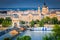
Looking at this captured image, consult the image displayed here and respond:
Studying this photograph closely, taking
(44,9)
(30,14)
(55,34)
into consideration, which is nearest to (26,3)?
(30,14)

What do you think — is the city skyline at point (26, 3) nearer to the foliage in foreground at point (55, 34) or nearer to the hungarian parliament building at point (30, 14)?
the hungarian parliament building at point (30, 14)

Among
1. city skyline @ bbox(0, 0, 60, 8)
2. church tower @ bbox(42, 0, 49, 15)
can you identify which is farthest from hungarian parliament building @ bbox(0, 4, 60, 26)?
city skyline @ bbox(0, 0, 60, 8)

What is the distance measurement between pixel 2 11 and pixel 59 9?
1.20m

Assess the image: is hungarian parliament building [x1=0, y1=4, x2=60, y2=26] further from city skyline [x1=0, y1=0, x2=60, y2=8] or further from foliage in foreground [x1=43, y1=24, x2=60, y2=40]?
foliage in foreground [x1=43, y1=24, x2=60, y2=40]

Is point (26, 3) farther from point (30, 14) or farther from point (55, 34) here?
point (55, 34)

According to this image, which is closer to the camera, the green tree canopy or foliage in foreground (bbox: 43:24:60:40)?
foliage in foreground (bbox: 43:24:60:40)

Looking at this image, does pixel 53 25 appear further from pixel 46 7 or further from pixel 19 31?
pixel 19 31

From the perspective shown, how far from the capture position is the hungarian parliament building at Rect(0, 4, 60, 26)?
11.6 feet

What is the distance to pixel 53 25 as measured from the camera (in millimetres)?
3488

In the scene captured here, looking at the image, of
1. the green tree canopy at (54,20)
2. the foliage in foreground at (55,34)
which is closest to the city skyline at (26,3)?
the green tree canopy at (54,20)

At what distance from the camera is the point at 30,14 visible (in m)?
3.59

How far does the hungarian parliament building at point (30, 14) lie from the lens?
3.55 metres

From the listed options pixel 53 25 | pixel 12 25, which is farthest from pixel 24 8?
pixel 53 25

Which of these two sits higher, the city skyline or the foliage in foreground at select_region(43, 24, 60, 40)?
the city skyline
